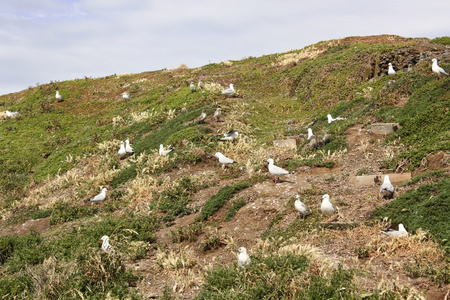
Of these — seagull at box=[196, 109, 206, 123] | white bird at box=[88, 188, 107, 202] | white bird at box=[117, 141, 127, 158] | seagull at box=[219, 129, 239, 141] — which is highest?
seagull at box=[196, 109, 206, 123]

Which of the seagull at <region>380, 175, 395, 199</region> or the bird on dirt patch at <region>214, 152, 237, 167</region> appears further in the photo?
the bird on dirt patch at <region>214, 152, 237, 167</region>

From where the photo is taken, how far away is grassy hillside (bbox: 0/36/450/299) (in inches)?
294

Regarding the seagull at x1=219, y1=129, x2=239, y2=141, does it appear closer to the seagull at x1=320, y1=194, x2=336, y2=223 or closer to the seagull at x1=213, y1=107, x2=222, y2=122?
the seagull at x1=213, y1=107, x2=222, y2=122

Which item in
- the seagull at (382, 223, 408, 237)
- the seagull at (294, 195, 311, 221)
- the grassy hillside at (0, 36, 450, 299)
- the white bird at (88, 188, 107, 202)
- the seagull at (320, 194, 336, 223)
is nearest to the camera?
the grassy hillside at (0, 36, 450, 299)

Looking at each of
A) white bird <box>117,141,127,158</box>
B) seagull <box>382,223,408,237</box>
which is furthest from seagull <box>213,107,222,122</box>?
seagull <box>382,223,408,237</box>

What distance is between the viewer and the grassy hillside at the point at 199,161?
294 inches

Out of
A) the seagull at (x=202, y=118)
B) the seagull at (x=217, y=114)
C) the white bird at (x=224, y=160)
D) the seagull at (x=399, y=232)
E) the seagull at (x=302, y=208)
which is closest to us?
the seagull at (x=399, y=232)

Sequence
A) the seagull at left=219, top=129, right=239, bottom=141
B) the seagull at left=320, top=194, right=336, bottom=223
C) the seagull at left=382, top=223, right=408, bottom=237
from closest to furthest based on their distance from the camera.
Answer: the seagull at left=382, top=223, right=408, bottom=237 < the seagull at left=320, top=194, right=336, bottom=223 < the seagull at left=219, top=129, right=239, bottom=141

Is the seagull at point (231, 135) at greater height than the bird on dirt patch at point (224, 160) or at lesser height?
greater

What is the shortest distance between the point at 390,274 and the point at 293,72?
25761 mm

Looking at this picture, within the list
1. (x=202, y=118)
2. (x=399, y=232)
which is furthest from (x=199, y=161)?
(x=399, y=232)

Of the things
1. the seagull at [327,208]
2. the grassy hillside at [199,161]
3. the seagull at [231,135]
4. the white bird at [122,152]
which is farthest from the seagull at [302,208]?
the white bird at [122,152]

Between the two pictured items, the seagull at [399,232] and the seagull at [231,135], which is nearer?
the seagull at [399,232]

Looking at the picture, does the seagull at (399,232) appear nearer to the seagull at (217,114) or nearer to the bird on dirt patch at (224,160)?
the bird on dirt patch at (224,160)
